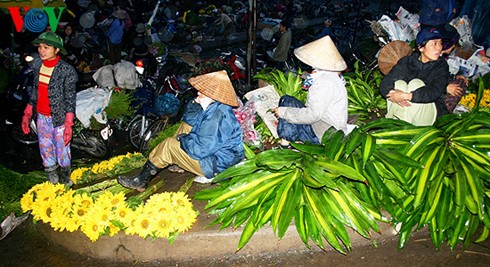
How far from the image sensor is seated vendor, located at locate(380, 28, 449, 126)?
3.88 m

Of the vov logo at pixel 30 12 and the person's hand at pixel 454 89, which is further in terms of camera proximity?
the vov logo at pixel 30 12

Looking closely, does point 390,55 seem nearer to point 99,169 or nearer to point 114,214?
point 114,214

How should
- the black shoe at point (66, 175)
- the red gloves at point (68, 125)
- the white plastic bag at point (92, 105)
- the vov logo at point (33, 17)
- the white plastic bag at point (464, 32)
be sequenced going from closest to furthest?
1. the red gloves at point (68, 125)
2. the black shoe at point (66, 175)
3. the white plastic bag at point (92, 105)
4. the white plastic bag at point (464, 32)
5. the vov logo at point (33, 17)

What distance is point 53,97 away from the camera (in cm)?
406

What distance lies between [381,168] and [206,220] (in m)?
1.61

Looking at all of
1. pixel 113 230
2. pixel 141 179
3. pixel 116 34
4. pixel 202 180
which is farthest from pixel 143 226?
pixel 116 34

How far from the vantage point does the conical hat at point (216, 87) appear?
356 cm

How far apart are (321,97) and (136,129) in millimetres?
3737

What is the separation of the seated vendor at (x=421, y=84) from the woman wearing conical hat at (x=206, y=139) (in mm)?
1733

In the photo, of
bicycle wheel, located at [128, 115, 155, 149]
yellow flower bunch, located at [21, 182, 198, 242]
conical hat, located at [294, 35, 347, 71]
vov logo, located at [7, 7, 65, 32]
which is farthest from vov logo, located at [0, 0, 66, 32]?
conical hat, located at [294, 35, 347, 71]

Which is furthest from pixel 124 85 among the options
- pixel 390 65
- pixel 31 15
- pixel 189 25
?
pixel 189 25

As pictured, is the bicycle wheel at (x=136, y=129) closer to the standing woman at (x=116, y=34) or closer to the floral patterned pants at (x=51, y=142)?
the floral patterned pants at (x=51, y=142)

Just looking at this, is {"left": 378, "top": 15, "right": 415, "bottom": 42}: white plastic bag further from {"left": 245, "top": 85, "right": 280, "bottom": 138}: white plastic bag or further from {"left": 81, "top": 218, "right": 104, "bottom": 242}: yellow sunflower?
{"left": 81, "top": 218, "right": 104, "bottom": 242}: yellow sunflower

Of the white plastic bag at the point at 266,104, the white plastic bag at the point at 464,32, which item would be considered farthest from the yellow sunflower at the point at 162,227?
the white plastic bag at the point at 464,32
